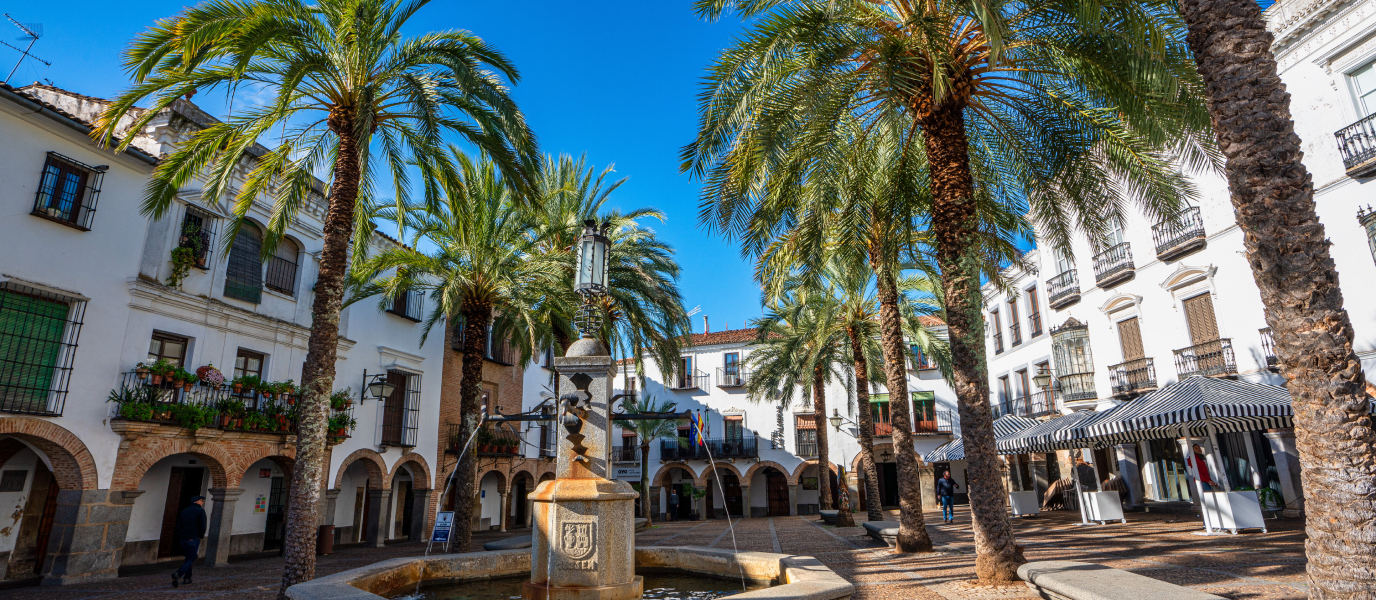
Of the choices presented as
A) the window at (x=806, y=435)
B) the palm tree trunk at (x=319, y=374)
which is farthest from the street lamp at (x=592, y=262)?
the window at (x=806, y=435)

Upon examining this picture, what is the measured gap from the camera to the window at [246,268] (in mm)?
15852

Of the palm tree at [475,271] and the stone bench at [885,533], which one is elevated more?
the palm tree at [475,271]

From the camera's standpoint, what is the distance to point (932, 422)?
119 feet

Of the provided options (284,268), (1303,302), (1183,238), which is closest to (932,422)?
(1183,238)

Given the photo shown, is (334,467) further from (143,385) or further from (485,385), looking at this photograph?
(485,385)

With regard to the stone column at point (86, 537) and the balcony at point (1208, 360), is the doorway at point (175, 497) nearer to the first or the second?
the stone column at point (86, 537)

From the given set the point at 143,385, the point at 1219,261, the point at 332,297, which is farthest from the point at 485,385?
the point at 1219,261

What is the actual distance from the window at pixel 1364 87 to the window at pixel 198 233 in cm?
2400

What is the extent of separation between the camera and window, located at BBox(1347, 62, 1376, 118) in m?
14.1

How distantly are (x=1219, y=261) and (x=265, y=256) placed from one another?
22141 millimetres

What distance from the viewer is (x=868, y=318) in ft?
75.9

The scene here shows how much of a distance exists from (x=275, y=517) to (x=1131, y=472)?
81.9ft

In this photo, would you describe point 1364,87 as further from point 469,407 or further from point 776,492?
point 776,492

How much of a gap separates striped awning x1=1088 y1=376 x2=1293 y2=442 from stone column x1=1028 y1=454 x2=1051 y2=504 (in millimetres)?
14185
